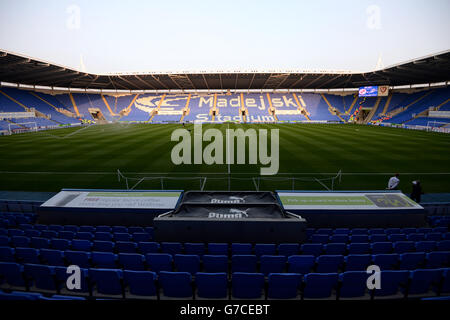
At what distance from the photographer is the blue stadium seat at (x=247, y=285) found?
4.28m

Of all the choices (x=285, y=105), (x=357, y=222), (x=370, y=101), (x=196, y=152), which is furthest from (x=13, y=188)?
(x=370, y=101)

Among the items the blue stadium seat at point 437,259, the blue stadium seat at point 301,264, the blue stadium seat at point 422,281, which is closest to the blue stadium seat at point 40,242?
the blue stadium seat at point 301,264

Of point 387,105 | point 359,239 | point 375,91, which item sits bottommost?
point 359,239

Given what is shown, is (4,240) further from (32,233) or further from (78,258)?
(78,258)

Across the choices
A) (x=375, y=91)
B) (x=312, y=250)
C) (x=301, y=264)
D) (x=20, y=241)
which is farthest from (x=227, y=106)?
(x=301, y=264)

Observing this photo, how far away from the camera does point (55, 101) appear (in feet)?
194

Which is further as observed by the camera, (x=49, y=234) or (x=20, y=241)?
(x=49, y=234)

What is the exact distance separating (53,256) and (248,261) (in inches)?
175

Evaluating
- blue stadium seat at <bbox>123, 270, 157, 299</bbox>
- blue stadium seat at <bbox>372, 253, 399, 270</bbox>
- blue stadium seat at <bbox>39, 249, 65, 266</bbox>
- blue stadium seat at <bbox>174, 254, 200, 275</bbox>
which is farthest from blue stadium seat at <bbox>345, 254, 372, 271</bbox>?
blue stadium seat at <bbox>39, 249, 65, 266</bbox>

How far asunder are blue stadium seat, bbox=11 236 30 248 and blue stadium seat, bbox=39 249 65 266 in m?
1.37

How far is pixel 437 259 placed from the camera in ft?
16.9

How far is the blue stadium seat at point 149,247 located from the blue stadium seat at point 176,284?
1.49 m

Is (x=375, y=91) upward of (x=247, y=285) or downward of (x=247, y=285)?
upward

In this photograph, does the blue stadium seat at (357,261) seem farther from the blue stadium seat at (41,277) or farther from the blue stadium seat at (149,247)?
the blue stadium seat at (41,277)
